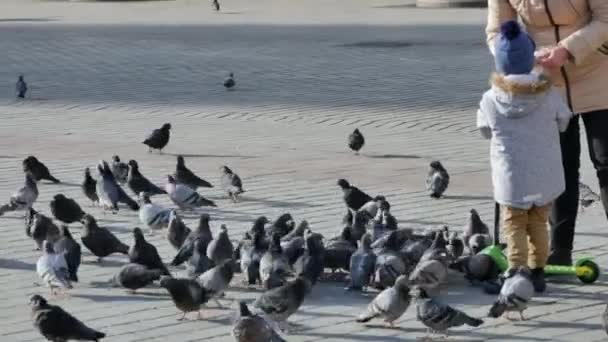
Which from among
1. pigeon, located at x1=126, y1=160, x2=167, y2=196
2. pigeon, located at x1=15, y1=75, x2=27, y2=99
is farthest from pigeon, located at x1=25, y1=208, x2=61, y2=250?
pigeon, located at x1=15, y1=75, x2=27, y2=99

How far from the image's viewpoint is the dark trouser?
827cm

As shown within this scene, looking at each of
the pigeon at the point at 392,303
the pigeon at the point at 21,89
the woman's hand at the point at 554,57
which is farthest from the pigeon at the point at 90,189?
the pigeon at the point at 21,89

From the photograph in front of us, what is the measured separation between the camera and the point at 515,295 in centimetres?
747

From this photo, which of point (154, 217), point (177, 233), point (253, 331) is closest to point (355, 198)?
point (154, 217)

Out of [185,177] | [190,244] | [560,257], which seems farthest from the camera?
[185,177]

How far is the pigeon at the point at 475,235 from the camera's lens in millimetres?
8930

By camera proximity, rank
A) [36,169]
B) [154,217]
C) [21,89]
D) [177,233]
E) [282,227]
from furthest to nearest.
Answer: [21,89], [36,169], [154,217], [177,233], [282,227]

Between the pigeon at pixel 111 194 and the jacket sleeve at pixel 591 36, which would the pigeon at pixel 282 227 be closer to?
the pigeon at pixel 111 194

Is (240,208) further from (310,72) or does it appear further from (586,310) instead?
(310,72)

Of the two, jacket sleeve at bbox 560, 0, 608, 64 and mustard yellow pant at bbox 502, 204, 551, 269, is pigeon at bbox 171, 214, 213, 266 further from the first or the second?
jacket sleeve at bbox 560, 0, 608, 64

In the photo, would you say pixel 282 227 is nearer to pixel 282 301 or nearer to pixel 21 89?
pixel 282 301

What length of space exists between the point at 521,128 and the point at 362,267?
115 centimetres

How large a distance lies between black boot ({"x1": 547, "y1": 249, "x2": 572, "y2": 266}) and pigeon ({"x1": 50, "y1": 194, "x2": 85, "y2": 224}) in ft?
11.1

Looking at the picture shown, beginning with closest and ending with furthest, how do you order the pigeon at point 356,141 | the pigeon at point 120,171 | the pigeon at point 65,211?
the pigeon at point 65,211, the pigeon at point 120,171, the pigeon at point 356,141
